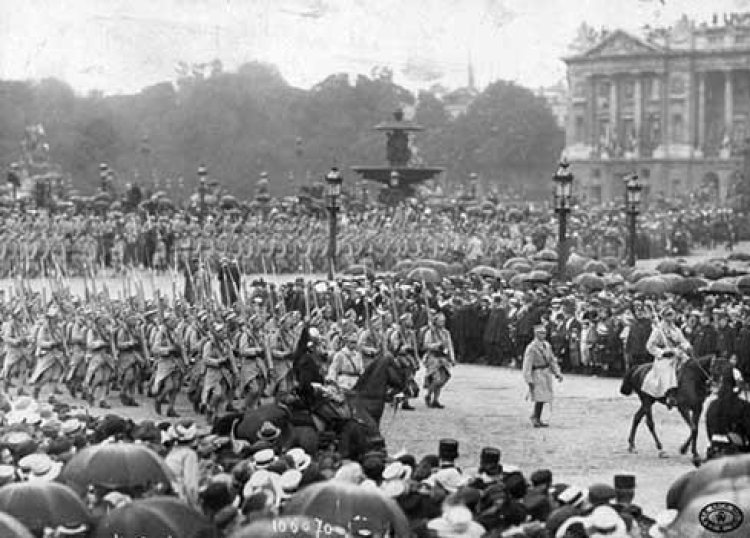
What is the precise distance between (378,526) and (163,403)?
10647 millimetres

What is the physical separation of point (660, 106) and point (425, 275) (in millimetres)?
58993

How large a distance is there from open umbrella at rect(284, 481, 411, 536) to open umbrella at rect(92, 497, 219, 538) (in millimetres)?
707

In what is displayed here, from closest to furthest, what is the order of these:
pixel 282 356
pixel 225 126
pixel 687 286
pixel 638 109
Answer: pixel 282 356, pixel 687 286, pixel 225 126, pixel 638 109

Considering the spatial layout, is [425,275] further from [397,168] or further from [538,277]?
[397,168]

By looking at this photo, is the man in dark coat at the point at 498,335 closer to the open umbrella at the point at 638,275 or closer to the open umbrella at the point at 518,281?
the open umbrella at the point at 518,281

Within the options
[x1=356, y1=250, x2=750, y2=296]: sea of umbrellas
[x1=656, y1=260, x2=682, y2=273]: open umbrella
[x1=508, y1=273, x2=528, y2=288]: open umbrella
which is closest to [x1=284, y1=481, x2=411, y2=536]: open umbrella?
[x1=356, y1=250, x2=750, y2=296]: sea of umbrellas

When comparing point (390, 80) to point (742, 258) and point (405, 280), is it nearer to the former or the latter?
point (742, 258)

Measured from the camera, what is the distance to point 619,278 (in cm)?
3117

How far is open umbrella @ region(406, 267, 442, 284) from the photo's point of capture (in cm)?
3039

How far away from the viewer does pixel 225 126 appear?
73.1 m

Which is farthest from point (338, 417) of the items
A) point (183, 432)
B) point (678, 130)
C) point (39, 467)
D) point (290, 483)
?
point (678, 130)

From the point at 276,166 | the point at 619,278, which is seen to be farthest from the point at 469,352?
the point at 276,166

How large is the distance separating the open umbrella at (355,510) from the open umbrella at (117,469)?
65.5 inches

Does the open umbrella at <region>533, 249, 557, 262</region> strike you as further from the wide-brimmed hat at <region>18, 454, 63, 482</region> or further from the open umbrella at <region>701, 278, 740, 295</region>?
the wide-brimmed hat at <region>18, 454, 63, 482</region>
